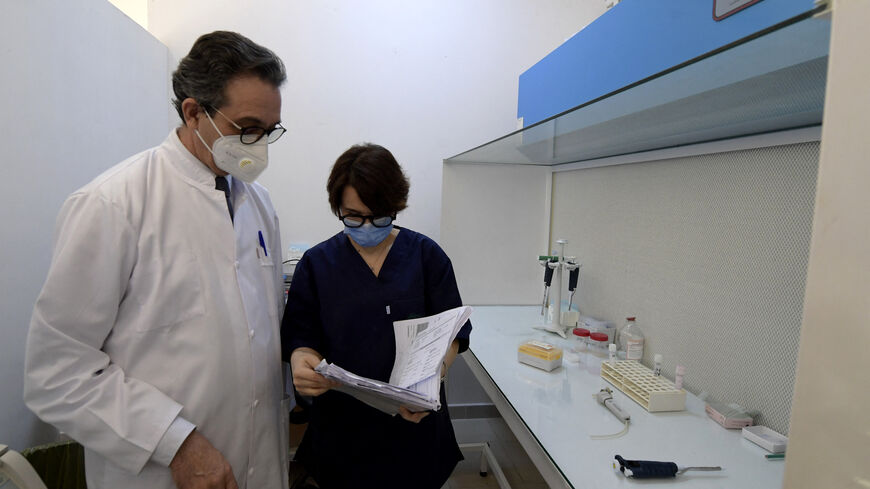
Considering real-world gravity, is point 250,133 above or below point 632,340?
above

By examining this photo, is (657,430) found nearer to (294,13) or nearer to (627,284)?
(627,284)

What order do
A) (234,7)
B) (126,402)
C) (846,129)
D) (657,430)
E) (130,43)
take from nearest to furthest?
(846,129) < (126,402) < (657,430) < (130,43) < (234,7)

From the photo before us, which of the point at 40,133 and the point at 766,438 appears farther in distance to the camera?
the point at 40,133

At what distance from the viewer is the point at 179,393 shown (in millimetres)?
925

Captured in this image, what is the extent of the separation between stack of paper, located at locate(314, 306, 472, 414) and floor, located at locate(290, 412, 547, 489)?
135 cm

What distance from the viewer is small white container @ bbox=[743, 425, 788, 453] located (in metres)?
1.01

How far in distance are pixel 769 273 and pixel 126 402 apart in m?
1.57

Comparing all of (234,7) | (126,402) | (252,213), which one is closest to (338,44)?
(234,7)

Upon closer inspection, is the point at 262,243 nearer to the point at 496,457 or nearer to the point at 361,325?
the point at 361,325

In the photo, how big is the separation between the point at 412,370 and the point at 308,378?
250 mm

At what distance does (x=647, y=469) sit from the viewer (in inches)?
35.4

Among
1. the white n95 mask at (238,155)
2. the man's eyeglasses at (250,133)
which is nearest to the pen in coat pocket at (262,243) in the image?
the white n95 mask at (238,155)

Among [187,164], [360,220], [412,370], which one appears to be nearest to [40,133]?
[187,164]

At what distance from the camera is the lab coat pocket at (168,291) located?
0.89 metres
